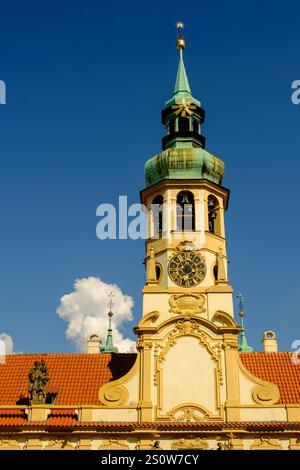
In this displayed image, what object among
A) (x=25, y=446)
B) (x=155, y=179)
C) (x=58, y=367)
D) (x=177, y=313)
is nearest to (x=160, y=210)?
(x=155, y=179)

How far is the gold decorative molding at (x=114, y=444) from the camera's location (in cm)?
2964

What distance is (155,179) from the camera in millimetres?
36000

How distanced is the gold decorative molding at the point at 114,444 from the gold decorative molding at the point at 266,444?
549cm

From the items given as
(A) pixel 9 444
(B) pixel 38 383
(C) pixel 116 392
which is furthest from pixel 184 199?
(A) pixel 9 444

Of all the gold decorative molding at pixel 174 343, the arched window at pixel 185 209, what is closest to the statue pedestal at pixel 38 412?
the gold decorative molding at pixel 174 343

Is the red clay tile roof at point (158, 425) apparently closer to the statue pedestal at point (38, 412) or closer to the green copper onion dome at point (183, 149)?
the statue pedestal at point (38, 412)

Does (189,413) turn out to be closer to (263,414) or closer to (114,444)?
(263,414)

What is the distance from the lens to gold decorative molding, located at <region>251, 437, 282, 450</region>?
2934 centimetres

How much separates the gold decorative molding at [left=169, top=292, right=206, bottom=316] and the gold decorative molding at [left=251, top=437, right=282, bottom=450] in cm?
624

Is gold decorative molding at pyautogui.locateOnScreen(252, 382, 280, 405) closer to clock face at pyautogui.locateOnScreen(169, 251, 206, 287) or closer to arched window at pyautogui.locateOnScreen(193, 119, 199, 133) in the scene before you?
clock face at pyautogui.locateOnScreen(169, 251, 206, 287)

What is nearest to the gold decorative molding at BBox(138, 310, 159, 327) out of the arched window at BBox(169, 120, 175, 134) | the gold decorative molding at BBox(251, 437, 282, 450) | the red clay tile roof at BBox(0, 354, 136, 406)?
the red clay tile roof at BBox(0, 354, 136, 406)

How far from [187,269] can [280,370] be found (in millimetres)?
7056

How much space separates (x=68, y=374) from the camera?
34.8 meters

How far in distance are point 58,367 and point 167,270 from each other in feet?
25.8
